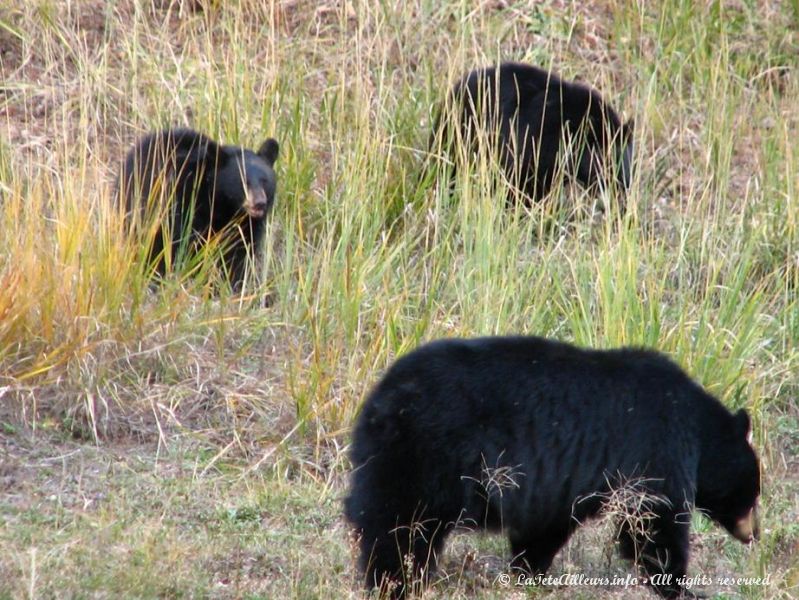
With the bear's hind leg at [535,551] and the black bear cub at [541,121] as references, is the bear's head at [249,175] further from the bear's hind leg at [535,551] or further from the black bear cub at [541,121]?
the bear's hind leg at [535,551]

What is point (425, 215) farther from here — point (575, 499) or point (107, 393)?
point (575, 499)

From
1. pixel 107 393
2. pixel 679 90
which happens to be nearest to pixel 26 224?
pixel 107 393

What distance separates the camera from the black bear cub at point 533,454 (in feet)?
14.5

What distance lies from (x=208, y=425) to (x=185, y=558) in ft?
5.19

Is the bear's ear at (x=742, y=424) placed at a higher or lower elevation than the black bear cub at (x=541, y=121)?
lower

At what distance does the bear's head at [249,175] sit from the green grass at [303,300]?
203 mm

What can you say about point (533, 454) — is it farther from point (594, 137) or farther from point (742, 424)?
point (594, 137)

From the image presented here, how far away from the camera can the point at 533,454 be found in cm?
459

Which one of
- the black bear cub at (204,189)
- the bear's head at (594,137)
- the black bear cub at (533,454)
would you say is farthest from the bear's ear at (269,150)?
the black bear cub at (533,454)

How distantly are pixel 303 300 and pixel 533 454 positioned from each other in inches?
98.4

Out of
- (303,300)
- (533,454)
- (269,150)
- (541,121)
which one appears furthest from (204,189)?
(533,454)

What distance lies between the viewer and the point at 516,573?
16.5 ft

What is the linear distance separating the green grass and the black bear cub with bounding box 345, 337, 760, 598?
1.09 feet

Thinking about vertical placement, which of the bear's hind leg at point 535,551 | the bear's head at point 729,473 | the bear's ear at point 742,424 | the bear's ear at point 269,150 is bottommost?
the bear's hind leg at point 535,551
